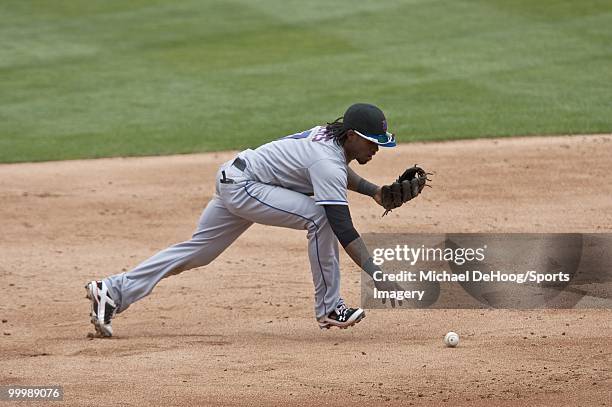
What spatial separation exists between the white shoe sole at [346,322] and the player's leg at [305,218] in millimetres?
57

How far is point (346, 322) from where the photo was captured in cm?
686

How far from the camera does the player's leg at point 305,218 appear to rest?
265 inches

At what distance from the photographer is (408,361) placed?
21.1 ft

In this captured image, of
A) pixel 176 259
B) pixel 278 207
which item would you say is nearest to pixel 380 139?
pixel 278 207

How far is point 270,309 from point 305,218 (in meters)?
1.22

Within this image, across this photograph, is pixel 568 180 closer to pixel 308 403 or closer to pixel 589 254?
pixel 589 254

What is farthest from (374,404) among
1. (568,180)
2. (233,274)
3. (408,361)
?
(568,180)

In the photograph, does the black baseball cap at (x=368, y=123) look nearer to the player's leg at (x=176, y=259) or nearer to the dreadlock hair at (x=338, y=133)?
Result: the dreadlock hair at (x=338, y=133)

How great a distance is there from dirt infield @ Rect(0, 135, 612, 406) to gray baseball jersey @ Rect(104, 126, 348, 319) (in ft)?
1.21

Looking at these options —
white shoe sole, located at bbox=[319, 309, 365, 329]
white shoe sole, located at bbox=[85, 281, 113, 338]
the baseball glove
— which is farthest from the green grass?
white shoe sole, located at bbox=[319, 309, 365, 329]

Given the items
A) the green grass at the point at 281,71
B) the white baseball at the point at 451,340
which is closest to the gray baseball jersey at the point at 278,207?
the white baseball at the point at 451,340

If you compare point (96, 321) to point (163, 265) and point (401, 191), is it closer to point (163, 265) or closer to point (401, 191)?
point (163, 265)

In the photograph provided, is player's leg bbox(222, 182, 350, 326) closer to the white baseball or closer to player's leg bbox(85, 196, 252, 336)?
player's leg bbox(85, 196, 252, 336)

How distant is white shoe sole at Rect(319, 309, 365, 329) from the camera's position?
6.82 metres
